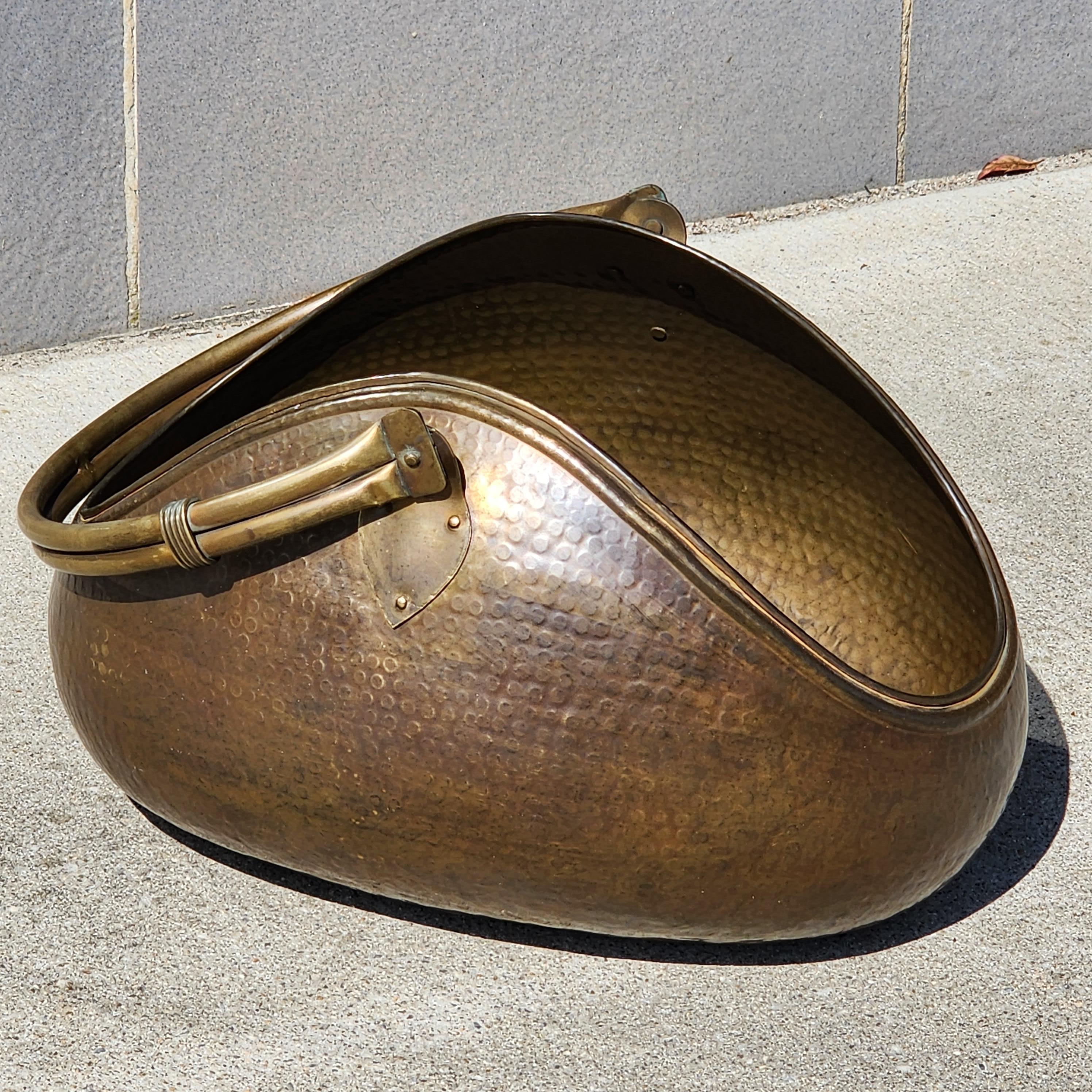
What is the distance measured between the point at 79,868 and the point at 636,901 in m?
0.89

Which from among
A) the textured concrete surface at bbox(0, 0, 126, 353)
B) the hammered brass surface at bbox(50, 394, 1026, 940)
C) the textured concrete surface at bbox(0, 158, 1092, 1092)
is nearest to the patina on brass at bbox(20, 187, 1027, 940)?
the hammered brass surface at bbox(50, 394, 1026, 940)

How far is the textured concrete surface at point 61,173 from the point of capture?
136 inches

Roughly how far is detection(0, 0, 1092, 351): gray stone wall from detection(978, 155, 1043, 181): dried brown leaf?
1.7 inches

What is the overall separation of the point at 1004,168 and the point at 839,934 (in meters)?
3.40

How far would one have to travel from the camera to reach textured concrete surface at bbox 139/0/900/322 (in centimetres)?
369

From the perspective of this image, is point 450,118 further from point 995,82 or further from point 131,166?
point 995,82

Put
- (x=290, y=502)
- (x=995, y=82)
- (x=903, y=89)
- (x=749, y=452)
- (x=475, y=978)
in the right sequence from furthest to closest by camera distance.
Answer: (x=995, y=82) < (x=903, y=89) < (x=749, y=452) < (x=475, y=978) < (x=290, y=502)

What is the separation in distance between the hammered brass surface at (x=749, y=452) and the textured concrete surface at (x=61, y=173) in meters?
1.69

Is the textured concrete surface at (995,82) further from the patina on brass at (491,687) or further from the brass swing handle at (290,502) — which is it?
the brass swing handle at (290,502)

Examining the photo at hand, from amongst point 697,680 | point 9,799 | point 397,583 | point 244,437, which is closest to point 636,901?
point 697,680

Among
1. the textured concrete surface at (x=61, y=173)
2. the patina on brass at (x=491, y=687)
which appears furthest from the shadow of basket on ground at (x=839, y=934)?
the textured concrete surface at (x=61, y=173)

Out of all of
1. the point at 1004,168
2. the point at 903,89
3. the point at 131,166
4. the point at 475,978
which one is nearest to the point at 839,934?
the point at 475,978

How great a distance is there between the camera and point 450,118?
396cm

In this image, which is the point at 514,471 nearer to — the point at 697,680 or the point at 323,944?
the point at 697,680
